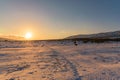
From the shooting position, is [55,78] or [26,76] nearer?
[55,78]

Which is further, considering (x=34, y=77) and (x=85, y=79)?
(x=34, y=77)

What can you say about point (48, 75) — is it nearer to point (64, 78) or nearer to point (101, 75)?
point (64, 78)

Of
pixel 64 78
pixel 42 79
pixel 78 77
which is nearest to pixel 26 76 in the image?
pixel 42 79

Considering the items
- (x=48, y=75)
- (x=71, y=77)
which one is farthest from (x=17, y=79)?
(x=71, y=77)

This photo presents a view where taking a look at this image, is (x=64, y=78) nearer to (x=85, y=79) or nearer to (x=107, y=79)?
(x=85, y=79)

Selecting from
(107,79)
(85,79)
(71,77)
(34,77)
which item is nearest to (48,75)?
(34,77)

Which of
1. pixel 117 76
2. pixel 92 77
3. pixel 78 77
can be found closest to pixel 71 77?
pixel 78 77

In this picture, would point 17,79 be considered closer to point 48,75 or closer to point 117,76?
point 48,75

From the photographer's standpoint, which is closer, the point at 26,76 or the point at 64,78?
the point at 64,78

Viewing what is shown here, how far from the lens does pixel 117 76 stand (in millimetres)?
10664

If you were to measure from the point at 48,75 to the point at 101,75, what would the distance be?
2.99 meters

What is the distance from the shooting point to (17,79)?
10.3m

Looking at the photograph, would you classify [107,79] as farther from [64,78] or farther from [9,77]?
[9,77]

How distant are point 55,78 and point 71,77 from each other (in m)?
0.85
